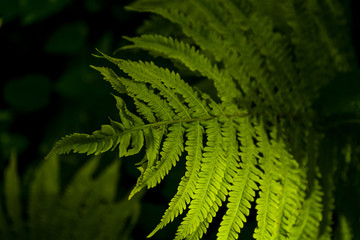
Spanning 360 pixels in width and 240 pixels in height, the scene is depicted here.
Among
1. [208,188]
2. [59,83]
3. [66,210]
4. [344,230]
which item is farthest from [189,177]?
[59,83]

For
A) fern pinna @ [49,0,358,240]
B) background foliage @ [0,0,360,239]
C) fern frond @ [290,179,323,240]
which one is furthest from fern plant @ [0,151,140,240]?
fern frond @ [290,179,323,240]

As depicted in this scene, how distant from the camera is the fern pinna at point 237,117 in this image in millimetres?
733

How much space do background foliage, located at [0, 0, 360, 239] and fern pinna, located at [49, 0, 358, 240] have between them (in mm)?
563

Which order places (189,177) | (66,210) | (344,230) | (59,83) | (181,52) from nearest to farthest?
(189,177), (181,52), (344,230), (66,210), (59,83)

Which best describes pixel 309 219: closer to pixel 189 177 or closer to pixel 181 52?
pixel 189 177

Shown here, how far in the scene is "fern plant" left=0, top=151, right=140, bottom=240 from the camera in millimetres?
1484

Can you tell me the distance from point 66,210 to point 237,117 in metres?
0.91

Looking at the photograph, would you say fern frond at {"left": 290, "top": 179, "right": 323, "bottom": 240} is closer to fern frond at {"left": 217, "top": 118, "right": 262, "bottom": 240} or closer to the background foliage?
fern frond at {"left": 217, "top": 118, "right": 262, "bottom": 240}

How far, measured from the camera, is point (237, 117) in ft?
3.04

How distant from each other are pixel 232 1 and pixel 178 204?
0.65m

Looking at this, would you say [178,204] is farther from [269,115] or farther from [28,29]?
[28,29]

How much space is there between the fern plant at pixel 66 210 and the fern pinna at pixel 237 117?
0.59 metres

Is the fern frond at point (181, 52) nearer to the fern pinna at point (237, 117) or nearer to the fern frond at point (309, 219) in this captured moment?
the fern pinna at point (237, 117)

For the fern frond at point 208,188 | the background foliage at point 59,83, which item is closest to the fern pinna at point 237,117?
the fern frond at point 208,188
